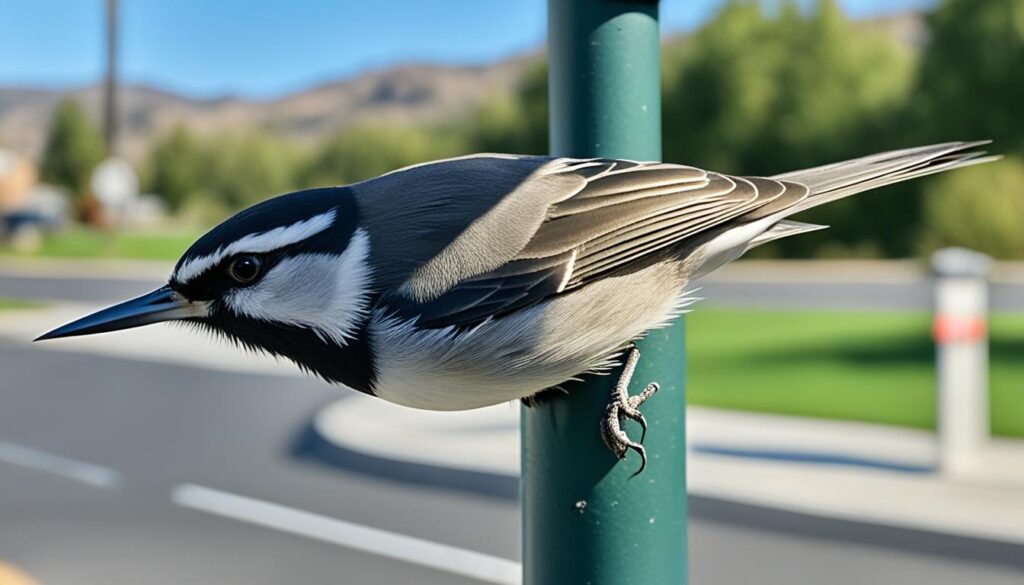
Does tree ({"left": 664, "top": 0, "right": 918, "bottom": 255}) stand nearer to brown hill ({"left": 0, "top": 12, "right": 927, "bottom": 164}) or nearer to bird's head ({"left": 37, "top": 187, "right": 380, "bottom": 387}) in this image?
bird's head ({"left": 37, "top": 187, "right": 380, "bottom": 387})

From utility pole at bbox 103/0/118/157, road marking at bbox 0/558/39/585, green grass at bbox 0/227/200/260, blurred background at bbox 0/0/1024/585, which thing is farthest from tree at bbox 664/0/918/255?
road marking at bbox 0/558/39/585

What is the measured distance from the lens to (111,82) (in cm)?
3550

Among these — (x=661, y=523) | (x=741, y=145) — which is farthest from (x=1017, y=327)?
(x=741, y=145)

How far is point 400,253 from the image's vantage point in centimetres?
150

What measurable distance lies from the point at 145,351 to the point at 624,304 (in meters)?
15.1

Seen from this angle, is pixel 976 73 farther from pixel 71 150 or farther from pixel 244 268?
pixel 71 150

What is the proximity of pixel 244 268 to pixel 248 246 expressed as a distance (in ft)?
0.10

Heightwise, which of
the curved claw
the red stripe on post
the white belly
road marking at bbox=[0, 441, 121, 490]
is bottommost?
road marking at bbox=[0, 441, 121, 490]

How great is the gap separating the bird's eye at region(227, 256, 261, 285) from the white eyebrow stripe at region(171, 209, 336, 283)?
1cm

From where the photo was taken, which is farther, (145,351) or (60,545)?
(145,351)

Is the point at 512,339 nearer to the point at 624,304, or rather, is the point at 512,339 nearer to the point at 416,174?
the point at 624,304

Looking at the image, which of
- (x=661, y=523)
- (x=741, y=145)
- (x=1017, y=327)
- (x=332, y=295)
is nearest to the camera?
(x=332, y=295)

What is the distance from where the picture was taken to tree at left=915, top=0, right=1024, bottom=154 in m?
26.7

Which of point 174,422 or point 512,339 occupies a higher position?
point 512,339
